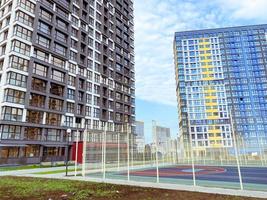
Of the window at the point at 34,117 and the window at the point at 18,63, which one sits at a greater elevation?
the window at the point at 18,63

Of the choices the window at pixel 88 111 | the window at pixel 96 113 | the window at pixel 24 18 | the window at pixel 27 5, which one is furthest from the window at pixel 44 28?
the window at pixel 96 113

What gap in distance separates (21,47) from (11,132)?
15415 millimetres

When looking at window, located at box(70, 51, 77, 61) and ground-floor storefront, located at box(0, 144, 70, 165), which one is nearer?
ground-floor storefront, located at box(0, 144, 70, 165)

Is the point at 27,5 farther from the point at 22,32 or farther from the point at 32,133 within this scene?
the point at 32,133

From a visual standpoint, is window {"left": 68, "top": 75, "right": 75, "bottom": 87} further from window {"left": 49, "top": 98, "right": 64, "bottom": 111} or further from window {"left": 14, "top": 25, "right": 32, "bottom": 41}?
window {"left": 14, "top": 25, "right": 32, "bottom": 41}

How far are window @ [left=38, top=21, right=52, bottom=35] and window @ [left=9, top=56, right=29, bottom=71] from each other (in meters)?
8.17

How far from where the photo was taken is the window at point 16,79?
36.6 m

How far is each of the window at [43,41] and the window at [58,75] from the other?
5.33m

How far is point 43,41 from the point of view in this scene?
1724 inches

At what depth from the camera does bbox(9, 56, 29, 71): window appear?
37.1m

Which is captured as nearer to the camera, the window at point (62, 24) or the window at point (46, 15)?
the window at point (46, 15)

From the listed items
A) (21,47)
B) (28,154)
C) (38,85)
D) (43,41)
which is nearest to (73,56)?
(43,41)

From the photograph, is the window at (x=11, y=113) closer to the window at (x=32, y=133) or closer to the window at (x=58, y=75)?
the window at (x=32, y=133)

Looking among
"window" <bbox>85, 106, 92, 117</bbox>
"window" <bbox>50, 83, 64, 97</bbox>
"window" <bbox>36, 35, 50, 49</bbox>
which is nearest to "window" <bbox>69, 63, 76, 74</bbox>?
"window" <bbox>50, 83, 64, 97</bbox>
